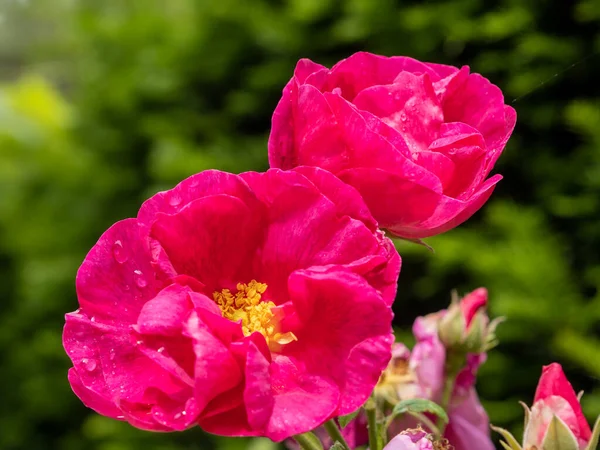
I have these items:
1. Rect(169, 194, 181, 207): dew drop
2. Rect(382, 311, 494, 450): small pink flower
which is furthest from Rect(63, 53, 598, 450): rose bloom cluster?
Rect(382, 311, 494, 450): small pink flower

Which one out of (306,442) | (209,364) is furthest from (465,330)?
(209,364)

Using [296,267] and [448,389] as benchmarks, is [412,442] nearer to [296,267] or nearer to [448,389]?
[296,267]

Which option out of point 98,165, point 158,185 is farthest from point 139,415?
point 98,165

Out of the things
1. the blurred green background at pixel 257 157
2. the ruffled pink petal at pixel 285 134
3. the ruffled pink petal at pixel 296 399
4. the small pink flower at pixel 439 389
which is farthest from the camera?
the blurred green background at pixel 257 157

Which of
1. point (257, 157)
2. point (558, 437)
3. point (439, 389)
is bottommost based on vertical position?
point (257, 157)

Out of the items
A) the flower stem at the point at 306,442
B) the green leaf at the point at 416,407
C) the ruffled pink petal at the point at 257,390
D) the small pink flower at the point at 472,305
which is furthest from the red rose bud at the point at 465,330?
the ruffled pink petal at the point at 257,390

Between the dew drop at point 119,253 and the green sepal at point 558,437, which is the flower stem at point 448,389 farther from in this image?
the dew drop at point 119,253

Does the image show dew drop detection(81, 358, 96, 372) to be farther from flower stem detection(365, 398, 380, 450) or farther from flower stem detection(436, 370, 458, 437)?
flower stem detection(436, 370, 458, 437)
